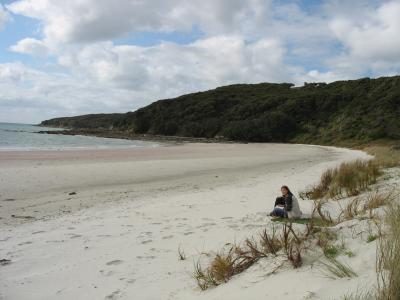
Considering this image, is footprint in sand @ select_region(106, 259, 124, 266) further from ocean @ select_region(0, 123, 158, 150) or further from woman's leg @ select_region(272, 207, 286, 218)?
ocean @ select_region(0, 123, 158, 150)

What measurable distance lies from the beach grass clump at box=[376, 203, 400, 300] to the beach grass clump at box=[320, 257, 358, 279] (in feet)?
0.78

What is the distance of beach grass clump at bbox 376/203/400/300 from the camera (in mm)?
2863

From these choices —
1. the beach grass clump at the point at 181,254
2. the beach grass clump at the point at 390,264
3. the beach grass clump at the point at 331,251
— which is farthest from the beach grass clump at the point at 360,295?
the beach grass clump at the point at 181,254

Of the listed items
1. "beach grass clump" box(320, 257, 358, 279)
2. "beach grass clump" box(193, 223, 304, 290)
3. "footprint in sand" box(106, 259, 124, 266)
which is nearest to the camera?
"beach grass clump" box(320, 257, 358, 279)

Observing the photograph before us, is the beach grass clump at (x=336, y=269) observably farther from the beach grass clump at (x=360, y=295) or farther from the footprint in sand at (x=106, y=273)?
the footprint in sand at (x=106, y=273)

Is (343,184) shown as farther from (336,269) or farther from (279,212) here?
(336,269)

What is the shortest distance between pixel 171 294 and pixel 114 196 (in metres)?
6.78

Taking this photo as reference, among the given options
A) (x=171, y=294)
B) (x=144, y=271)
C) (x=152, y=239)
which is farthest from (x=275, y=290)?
(x=152, y=239)

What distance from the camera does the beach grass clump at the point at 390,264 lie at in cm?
286

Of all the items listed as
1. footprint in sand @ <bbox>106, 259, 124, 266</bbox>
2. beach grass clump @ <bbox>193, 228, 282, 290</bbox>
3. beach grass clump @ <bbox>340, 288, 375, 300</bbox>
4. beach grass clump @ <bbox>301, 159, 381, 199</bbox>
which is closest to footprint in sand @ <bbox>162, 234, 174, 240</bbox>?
footprint in sand @ <bbox>106, 259, 124, 266</bbox>

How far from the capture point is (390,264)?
305 cm

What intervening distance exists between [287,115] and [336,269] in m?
62.9

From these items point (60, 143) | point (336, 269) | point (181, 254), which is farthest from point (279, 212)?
point (60, 143)

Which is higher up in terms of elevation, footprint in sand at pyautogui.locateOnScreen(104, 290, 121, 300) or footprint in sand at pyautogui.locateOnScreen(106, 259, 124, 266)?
footprint in sand at pyautogui.locateOnScreen(106, 259, 124, 266)
